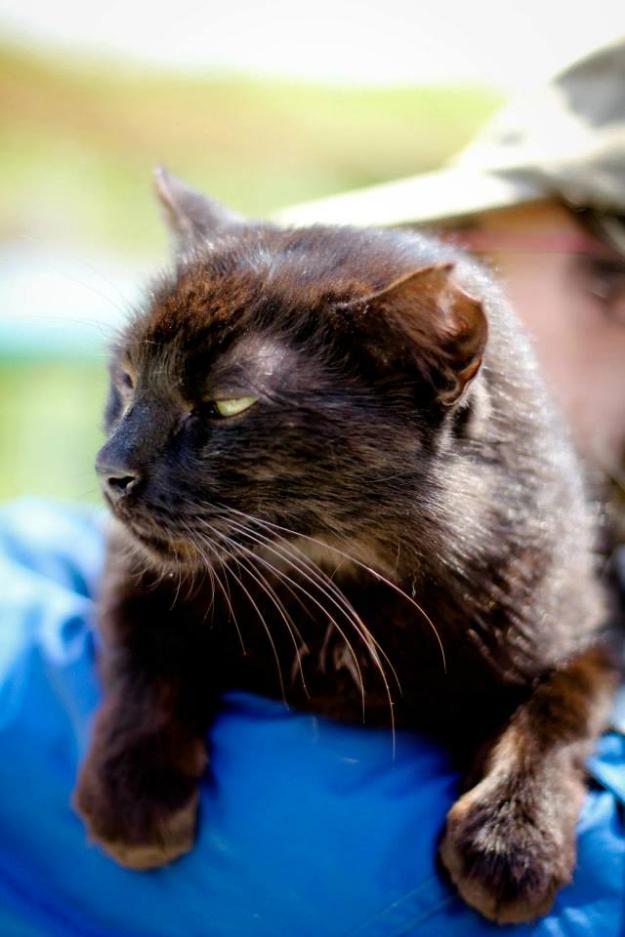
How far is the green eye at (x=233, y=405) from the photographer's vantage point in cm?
117

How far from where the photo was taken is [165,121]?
7.11 m

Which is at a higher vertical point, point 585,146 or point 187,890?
point 585,146

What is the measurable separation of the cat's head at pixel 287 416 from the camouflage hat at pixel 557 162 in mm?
570

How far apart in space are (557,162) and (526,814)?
1.21m

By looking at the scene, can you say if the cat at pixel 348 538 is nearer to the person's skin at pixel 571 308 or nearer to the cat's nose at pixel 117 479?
the cat's nose at pixel 117 479

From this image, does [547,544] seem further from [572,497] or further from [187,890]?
[187,890]

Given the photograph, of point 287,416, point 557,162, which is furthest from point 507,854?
point 557,162

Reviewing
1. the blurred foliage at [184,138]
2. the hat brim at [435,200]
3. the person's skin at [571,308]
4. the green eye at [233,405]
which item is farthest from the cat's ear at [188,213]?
the blurred foliage at [184,138]

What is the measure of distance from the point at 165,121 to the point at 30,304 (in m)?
3.51

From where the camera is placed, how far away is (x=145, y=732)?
4.29ft

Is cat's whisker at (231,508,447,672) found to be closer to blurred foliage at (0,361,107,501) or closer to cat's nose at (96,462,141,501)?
cat's nose at (96,462,141,501)

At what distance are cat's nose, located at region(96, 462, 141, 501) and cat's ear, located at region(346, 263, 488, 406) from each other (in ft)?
1.15

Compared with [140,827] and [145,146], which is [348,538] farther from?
[145,146]

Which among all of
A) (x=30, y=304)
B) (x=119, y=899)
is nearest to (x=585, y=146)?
(x=119, y=899)
